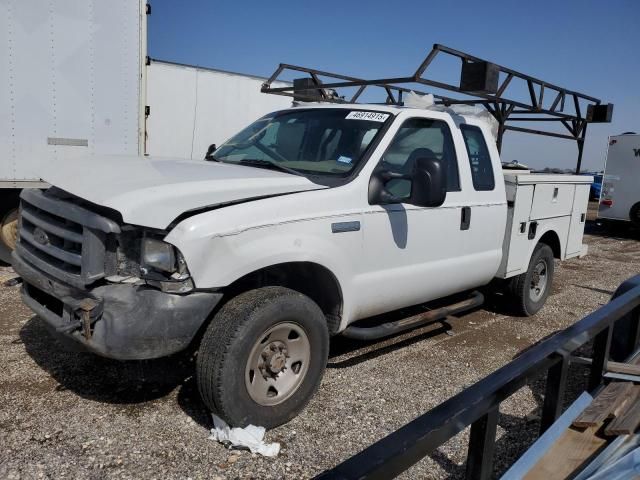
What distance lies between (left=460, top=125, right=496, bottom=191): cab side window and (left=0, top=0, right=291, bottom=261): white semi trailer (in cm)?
415

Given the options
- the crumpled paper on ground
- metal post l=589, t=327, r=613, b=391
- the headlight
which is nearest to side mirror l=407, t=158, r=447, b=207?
metal post l=589, t=327, r=613, b=391

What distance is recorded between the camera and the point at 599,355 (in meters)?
3.04

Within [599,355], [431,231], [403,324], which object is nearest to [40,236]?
[403,324]

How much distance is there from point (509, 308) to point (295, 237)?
3544 millimetres

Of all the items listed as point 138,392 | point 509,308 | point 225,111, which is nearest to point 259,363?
point 138,392

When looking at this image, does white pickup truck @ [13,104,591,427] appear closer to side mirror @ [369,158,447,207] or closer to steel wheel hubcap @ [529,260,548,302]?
side mirror @ [369,158,447,207]

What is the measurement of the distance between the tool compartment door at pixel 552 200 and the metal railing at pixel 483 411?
242 cm

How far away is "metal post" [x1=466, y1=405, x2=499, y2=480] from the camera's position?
1.90m

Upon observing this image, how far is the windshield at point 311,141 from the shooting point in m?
3.89

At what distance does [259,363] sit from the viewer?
3.13 metres

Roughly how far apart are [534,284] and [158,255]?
14.6 feet

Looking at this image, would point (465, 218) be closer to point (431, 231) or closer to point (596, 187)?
point (431, 231)

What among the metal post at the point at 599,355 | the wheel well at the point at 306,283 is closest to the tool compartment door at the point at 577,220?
the metal post at the point at 599,355

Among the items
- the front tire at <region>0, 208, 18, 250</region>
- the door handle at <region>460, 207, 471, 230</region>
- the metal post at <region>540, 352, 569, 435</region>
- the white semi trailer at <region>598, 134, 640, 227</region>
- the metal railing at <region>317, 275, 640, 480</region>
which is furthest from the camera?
the white semi trailer at <region>598, 134, 640, 227</region>
